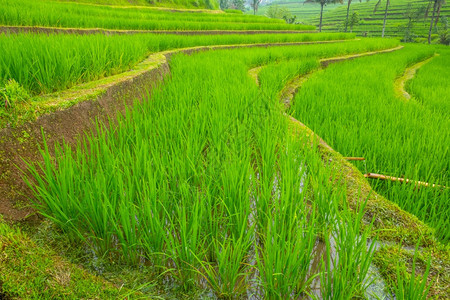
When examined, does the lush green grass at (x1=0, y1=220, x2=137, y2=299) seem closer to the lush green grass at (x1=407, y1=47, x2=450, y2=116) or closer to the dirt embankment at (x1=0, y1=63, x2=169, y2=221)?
the dirt embankment at (x1=0, y1=63, x2=169, y2=221)

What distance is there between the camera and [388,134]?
7.58ft

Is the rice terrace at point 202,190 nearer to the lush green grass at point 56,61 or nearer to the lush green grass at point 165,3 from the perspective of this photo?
the lush green grass at point 56,61

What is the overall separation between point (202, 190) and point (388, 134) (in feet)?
6.24

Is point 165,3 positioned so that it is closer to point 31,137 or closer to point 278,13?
point 31,137

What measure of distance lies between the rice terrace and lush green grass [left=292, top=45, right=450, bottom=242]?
0.07 ft

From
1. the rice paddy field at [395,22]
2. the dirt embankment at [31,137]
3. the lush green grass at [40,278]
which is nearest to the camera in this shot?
the lush green grass at [40,278]

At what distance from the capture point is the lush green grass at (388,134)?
5.08 feet

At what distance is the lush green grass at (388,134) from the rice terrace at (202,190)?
20mm

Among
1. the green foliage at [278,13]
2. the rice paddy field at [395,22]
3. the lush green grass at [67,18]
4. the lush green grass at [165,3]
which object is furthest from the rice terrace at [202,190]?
the green foliage at [278,13]

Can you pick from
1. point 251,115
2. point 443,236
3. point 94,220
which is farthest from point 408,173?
point 94,220

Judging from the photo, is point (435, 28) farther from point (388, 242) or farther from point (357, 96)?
point (388, 242)

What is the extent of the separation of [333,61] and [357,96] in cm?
376

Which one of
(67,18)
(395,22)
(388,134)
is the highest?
(395,22)

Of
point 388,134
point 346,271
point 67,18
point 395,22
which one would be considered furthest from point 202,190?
point 395,22
